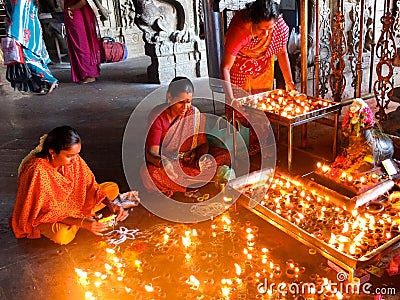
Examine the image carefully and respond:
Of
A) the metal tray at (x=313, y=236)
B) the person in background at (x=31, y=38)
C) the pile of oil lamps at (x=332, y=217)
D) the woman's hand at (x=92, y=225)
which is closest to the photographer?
the metal tray at (x=313, y=236)

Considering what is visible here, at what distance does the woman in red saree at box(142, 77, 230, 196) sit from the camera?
3.11m

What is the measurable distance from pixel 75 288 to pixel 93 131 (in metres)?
3.02

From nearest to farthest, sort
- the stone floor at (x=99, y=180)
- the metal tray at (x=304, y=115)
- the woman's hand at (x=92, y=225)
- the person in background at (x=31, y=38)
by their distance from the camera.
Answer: the stone floor at (x=99, y=180), the woman's hand at (x=92, y=225), the metal tray at (x=304, y=115), the person in background at (x=31, y=38)

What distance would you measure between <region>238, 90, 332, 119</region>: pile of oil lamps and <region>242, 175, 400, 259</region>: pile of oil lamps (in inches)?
22.0

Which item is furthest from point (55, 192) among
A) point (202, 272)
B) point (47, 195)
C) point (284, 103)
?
point (284, 103)

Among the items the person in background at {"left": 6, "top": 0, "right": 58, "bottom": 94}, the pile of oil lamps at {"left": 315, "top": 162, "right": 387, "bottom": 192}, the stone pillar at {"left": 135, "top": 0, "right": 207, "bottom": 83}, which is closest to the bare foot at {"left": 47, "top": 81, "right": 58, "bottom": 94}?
the person in background at {"left": 6, "top": 0, "right": 58, "bottom": 94}

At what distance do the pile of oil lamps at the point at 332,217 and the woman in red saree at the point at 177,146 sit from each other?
609 millimetres

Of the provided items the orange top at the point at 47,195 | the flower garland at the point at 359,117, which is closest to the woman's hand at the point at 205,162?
the orange top at the point at 47,195

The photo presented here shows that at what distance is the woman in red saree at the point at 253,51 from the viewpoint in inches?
124

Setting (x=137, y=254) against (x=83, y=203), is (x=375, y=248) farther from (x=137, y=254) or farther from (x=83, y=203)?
(x=83, y=203)

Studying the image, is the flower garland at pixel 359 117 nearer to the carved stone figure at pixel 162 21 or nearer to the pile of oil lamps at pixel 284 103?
the pile of oil lamps at pixel 284 103

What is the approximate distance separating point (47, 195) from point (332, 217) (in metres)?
1.79

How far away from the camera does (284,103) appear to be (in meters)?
3.46

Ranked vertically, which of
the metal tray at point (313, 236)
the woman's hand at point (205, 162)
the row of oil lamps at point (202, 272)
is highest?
the woman's hand at point (205, 162)
